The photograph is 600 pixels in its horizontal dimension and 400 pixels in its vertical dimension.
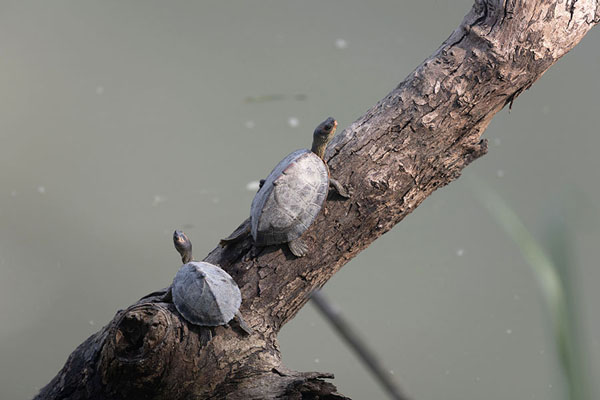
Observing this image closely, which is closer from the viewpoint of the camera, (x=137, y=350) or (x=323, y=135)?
(x=137, y=350)

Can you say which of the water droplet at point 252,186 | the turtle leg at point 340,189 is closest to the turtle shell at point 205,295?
the turtle leg at point 340,189

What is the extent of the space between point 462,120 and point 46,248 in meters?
1.82

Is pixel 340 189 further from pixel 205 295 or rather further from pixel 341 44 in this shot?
pixel 341 44

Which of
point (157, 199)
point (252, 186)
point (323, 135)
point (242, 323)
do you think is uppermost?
point (157, 199)

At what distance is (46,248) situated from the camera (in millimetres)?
2387

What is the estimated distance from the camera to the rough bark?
4.12 ft

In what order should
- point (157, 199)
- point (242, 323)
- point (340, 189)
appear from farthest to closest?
point (157, 199)
point (340, 189)
point (242, 323)

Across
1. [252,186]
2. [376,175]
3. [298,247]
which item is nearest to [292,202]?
[298,247]

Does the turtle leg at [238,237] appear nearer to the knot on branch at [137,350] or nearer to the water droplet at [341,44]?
the knot on branch at [137,350]

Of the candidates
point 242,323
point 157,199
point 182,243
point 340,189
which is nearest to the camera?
point 242,323

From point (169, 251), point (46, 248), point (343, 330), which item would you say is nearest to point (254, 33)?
point (169, 251)

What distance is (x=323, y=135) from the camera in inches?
57.6

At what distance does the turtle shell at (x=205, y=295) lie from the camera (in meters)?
1.25

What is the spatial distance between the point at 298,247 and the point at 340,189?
18 centimetres
